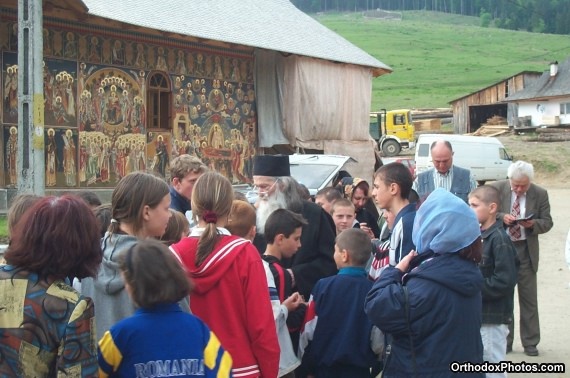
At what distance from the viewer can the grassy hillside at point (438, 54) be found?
78.6m

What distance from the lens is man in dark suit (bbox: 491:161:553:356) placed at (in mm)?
8266

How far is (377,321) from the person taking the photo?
13.3ft

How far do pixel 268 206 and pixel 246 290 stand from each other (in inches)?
82.4

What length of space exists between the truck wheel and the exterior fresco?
857 inches

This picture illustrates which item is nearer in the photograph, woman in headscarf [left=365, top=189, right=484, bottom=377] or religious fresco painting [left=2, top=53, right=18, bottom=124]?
woman in headscarf [left=365, top=189, right=484, bottom=377]

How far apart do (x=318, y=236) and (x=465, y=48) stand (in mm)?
103923

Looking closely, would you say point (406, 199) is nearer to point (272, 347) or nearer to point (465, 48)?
point (272, 347)

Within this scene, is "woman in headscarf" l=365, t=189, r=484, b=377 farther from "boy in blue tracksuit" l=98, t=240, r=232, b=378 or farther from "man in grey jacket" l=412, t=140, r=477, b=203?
"man in grey jacket" l=412, t=140, r=477, b=203

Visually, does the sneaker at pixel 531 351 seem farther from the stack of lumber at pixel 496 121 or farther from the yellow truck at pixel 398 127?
the stack of lumber at pixel 496 121

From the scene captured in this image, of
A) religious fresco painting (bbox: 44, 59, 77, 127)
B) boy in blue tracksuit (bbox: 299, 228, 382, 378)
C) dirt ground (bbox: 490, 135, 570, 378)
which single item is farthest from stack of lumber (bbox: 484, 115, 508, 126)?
boy in blue tracksuit (bbox: 299, 228, 382, 378)

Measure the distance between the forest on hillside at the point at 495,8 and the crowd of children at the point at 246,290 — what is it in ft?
430

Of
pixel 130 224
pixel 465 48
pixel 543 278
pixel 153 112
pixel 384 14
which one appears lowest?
pixel 543 278

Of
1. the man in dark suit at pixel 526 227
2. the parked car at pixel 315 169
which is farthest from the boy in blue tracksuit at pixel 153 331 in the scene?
the parked car at pixel 315 169

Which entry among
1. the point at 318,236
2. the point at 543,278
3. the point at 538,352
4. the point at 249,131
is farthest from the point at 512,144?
the point at 318,236
